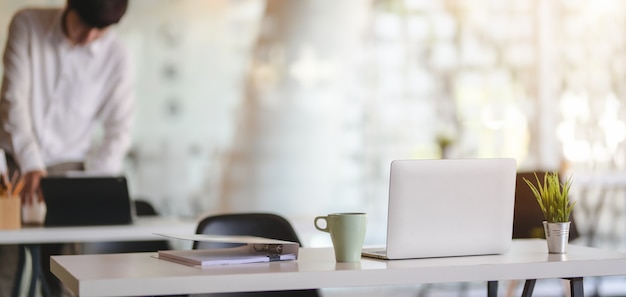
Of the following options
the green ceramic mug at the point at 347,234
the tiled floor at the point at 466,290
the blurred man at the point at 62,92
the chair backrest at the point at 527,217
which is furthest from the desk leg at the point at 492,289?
the tiled floor at the point at 466,290

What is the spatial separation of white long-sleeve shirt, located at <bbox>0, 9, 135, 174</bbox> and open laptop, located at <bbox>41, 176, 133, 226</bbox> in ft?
3.06

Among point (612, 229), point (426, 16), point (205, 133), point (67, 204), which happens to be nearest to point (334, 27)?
point (426, 16)

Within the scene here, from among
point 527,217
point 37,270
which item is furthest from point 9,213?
point 527,217

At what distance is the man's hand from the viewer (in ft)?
12.2

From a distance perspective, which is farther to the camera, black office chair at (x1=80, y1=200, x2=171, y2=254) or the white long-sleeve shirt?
the white long-sleeve shirt

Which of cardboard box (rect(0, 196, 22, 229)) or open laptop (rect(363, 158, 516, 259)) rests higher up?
open laptop (rect(363, 158, 516, 259))

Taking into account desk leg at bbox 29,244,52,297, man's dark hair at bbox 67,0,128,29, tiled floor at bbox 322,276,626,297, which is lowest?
tiled floor at bbox 322,276,626,297

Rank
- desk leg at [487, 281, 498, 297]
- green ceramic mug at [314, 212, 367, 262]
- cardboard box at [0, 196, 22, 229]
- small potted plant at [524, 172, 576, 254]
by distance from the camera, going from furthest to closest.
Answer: cardboard box at [0, 196, 22, 229] < desk leg at [487, 281, 498, 297] < small potted plant at [524, 172, 576, 254] < green ceramic mug at [314, 212, 367, 262]

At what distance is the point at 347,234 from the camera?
204cm

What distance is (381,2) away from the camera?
19.6ft

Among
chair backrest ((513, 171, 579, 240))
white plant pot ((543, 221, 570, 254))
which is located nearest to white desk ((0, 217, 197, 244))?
chair backrest ((513, 171, 579, 240))

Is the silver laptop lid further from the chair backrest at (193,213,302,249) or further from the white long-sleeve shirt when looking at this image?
the white long-sleeve shirt

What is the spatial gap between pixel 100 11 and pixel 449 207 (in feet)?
7.11

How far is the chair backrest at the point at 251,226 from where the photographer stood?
2855 millimetres
